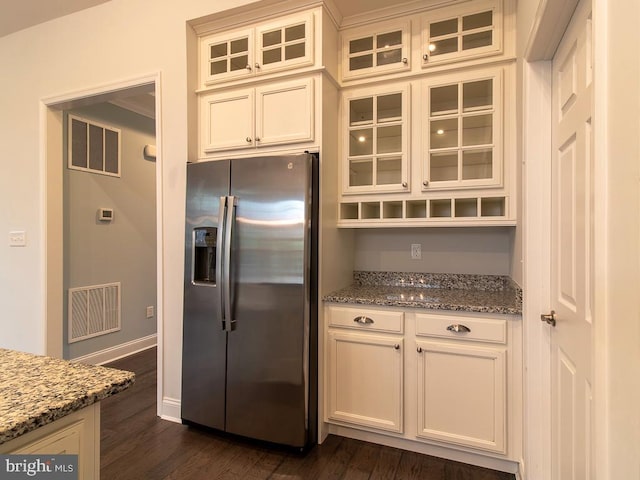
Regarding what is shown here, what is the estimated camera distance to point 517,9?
196 cm

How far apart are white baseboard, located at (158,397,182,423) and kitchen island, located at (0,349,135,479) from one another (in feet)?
5.28

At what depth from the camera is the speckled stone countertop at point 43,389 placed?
2.40 feet

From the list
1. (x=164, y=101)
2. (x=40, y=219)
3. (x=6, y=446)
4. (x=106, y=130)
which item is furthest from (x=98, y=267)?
(x=6, y=446)

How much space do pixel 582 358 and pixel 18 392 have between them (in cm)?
163

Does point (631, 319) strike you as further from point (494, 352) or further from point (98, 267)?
point (98, 267)

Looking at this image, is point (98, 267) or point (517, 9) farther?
point (98, 267)

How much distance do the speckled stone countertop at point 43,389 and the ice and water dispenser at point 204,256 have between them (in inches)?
48.2

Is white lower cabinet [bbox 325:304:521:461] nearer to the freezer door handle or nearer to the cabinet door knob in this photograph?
the cabinet door knob

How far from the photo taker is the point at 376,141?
2.37 metres

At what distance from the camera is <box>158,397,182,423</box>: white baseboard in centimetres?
244

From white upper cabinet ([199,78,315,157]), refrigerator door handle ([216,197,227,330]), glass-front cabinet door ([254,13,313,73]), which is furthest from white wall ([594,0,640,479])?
refrigerator door handle ([216,197,227,330])

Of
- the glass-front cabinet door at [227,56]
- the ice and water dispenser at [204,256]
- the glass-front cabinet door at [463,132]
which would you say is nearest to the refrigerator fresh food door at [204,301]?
the ice and water dispenser at [204,256]

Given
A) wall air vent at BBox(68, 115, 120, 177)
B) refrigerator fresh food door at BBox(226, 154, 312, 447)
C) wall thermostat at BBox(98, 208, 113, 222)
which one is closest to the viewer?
refrigerator fresh food door at BBox(226, 154, 312, 447)

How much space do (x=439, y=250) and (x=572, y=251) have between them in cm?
127
